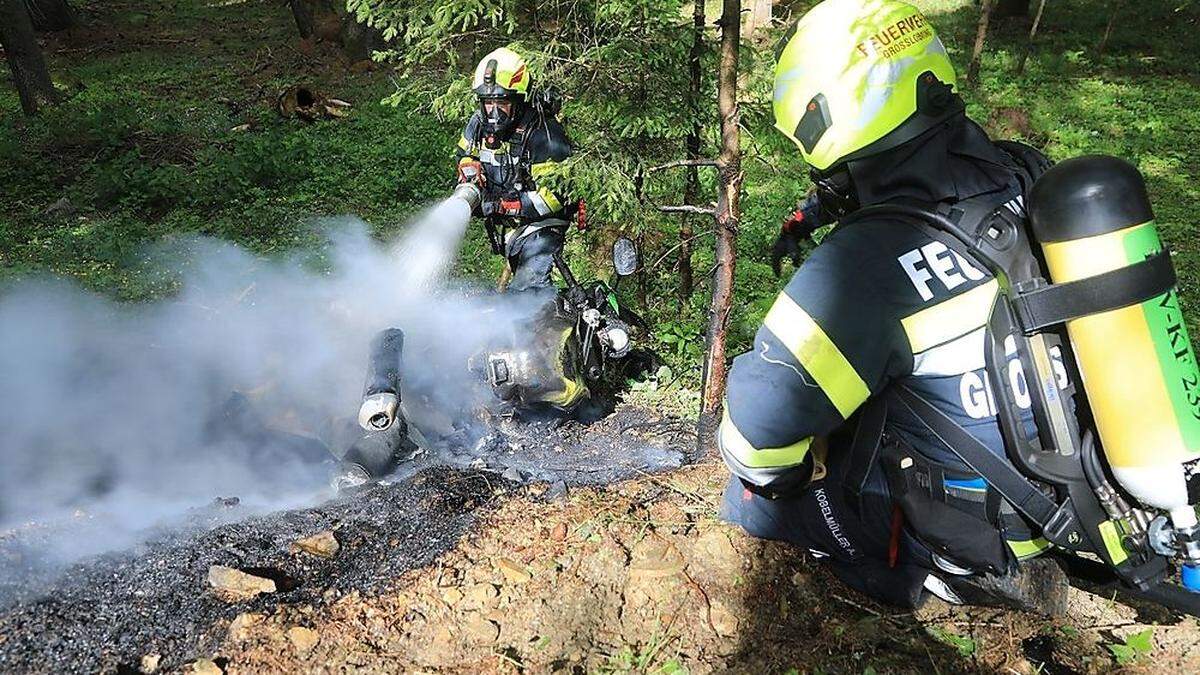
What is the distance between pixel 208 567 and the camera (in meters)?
3.25

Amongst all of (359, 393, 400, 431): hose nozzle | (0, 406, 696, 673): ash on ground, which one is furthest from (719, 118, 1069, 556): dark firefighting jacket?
(359, 393, 400, 431): hose nozzle

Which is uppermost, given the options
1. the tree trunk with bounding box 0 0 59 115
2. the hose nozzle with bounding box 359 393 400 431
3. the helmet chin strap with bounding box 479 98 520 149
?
the helmet chin strap with bounding box 479 98 520 149

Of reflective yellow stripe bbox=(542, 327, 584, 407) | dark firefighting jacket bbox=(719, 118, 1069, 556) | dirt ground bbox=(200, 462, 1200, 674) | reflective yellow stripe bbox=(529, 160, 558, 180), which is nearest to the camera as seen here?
dark firefighting jacket bbox=(719, 118, 1069, 556)

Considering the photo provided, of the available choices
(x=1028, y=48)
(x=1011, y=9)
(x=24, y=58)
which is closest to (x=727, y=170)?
(x=24, y=58)

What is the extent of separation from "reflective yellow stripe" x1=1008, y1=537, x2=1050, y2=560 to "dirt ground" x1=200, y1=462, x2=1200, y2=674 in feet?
1.29

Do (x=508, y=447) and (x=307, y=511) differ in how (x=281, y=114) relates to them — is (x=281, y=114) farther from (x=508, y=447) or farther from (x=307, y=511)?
(x=307, y=511)

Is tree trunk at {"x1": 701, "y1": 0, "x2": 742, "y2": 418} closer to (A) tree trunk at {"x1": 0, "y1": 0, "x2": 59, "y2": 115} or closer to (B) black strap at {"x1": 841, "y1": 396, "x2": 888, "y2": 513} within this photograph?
(B) black strap at {"x1": 841, "y1": 396, "x2": 888, "y2": 513}

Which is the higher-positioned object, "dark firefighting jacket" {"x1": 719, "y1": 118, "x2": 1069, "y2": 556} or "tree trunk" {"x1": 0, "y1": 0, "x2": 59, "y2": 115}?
"dark firefighting jacket" {"x1": 719, "y1": 118, "x2": 1069, "y2": 556}

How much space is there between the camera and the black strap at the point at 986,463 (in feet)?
7.50

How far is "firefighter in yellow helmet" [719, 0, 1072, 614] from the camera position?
2127 mm

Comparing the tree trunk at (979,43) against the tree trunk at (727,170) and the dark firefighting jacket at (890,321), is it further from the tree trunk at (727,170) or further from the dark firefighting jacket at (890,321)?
the dark firefighting jacket at (890,321)

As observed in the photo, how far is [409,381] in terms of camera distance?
5477 millimetres

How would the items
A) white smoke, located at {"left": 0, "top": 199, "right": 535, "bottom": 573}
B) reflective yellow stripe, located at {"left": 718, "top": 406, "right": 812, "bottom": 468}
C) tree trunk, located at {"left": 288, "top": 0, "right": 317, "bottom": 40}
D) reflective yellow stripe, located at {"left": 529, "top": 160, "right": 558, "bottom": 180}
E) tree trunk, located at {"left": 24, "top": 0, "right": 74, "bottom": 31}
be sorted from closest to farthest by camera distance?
reflective yellow stripe, located at {"left": 718, "top": 406, "right": 812, "bottom": 468}, white smoke, located at {"left": 0, "top": 199, "right": 535, "bottom": 573}, reflective yellow stripe, located at {"left": 529, "top": 160, "right": 558, "bottom": 180}, tree trunk, located at {"left": 288, "top": 0, "right": 317, "bottom": 40}, tree trunk, located at {"left": 24, "top": 0, "right": 74, "bottom": 31}

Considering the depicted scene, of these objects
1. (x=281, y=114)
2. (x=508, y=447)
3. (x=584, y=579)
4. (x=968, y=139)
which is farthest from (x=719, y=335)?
(x=281, y=114)
